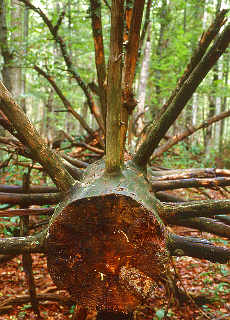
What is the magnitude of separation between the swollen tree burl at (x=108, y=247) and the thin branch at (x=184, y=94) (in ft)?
2.09

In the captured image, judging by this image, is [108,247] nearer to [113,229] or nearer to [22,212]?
[113,229]

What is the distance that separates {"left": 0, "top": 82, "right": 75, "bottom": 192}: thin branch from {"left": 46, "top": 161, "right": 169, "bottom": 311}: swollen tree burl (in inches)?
13.6

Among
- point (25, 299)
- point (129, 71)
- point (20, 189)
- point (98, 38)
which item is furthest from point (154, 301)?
point (98, 38)

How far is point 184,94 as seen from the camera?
2121 mm

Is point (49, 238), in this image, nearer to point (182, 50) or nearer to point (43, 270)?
point (43, 270)

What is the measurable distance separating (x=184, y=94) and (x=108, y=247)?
1.32 meters

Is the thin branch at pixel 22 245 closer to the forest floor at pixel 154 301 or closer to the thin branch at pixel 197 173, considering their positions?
the forest floor at pixel 154 301

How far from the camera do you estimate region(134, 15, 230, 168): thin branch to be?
76.9 inches

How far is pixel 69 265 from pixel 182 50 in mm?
9403

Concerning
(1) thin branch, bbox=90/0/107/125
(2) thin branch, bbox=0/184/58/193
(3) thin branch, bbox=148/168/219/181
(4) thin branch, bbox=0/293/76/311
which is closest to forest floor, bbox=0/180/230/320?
(4) thin branch, bbox=0/293/76/311

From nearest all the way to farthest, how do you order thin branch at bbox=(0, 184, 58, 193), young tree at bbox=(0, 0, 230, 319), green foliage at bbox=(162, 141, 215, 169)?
young tree at bbox=(0, 0, 230, 319) < thin branch at bbox=(0, 184, 58, 193) < green foliage at bbox=(162, 141, 215, 169)

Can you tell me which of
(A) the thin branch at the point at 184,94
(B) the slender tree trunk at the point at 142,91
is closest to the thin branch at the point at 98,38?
(A) the thin branch at the point at 184,94

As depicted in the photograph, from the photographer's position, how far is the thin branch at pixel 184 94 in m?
1.95

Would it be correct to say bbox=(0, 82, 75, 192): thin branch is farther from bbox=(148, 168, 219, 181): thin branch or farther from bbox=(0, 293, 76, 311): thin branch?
bbox=(0, 293, 76, 311): thin branch
